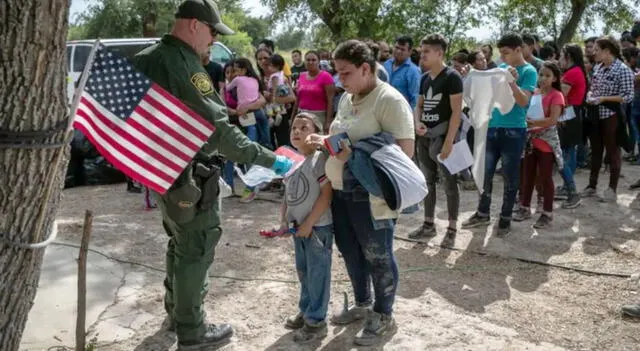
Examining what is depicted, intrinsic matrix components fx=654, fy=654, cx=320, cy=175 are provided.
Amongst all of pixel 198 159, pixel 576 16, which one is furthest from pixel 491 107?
pixel 576 16

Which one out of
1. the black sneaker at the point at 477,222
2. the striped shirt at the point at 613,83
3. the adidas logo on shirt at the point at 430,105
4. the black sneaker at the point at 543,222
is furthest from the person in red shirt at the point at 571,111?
the adidas logo on shirt at the point at 430,105

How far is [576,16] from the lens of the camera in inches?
619

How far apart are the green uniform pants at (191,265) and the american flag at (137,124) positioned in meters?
0.45

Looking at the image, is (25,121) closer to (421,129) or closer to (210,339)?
(210,339)

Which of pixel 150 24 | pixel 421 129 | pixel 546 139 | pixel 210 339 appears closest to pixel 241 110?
pixel 421 129

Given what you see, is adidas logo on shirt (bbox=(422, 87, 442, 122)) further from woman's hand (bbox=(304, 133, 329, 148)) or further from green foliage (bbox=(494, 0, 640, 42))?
green foliage (bbox=(494, 0, 640, 42))

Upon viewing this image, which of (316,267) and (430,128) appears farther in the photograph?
(430,128)

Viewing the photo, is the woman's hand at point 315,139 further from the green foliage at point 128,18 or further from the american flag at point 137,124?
the green foliage at point 128,18

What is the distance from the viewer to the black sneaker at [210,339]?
381 centimetres

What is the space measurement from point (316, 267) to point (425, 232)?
2.57 meters

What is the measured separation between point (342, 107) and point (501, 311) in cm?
186

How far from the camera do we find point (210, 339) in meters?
3.88

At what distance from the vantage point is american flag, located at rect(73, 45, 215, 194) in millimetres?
3117

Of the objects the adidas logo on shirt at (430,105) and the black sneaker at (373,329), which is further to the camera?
the adidas logo on shirt at (430,105)
